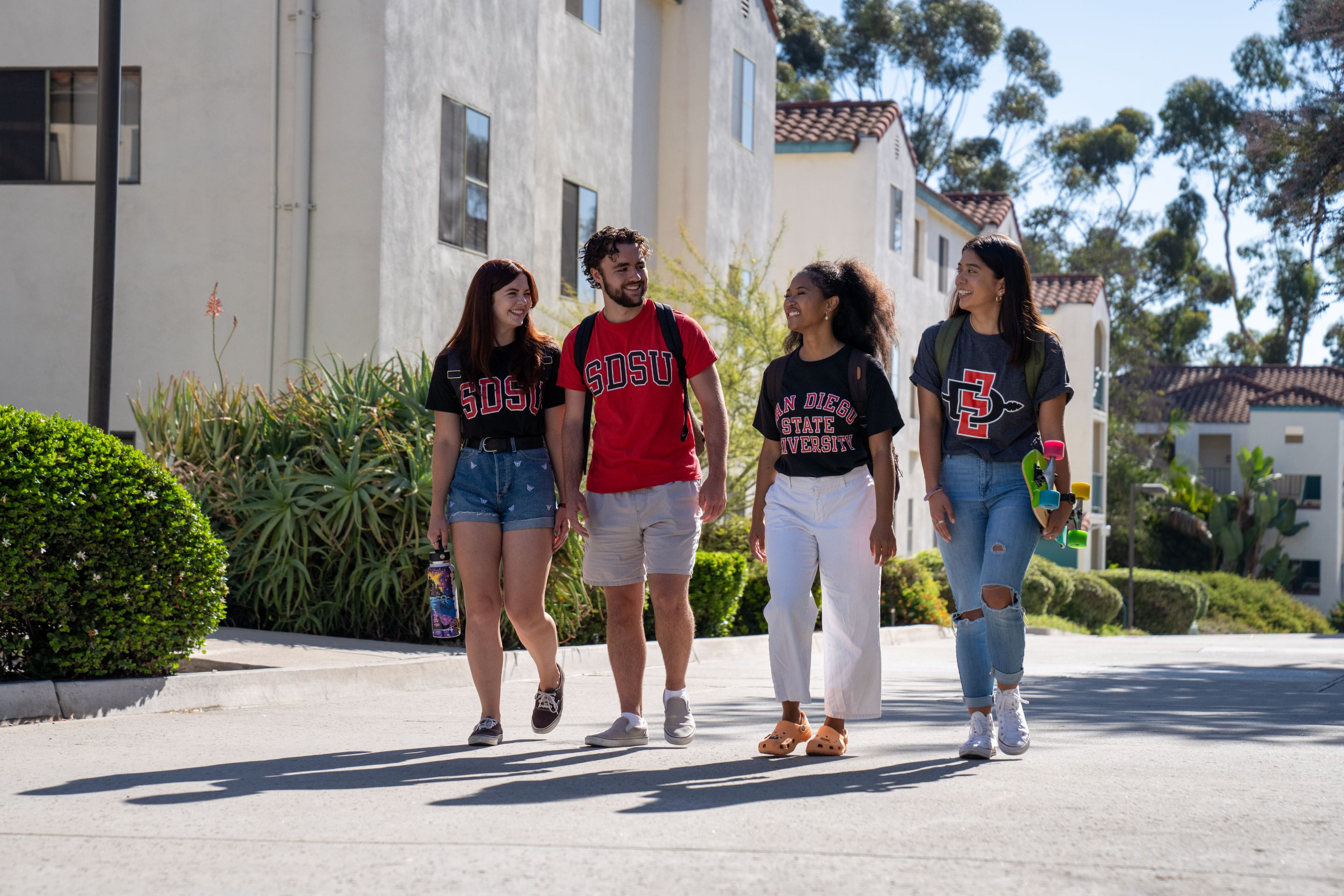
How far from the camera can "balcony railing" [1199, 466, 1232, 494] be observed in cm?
5684

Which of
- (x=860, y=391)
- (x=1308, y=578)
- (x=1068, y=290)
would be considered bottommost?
(x=1308, y=578)

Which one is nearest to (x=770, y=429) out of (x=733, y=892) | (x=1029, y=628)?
(x=733, y=892)

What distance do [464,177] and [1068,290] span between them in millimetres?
30886

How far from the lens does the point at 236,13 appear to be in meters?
14.4

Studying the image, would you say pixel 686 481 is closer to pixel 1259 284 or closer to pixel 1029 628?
pixel 1029 628

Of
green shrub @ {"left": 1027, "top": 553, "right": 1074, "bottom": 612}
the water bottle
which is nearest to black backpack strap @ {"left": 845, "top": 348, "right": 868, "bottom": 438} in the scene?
the water bottle

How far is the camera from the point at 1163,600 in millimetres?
38594

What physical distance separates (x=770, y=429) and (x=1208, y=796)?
2.12m

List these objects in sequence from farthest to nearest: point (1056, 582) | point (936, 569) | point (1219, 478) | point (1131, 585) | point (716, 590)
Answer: point (1219, 478), point (1131, 585), point (1056, 582), point (936, 569), point (716, 590)

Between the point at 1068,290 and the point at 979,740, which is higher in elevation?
the point at 1068,290

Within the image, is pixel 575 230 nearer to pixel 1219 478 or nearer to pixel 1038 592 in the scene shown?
pixel 1038 592

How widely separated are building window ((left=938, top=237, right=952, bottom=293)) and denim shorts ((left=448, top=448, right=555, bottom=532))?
2956 cm

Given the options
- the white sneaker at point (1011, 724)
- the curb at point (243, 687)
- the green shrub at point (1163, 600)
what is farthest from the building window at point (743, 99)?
the green shrub at point (1163, 600)

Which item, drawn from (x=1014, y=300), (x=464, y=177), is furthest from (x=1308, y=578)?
(x=1014, y=300)
